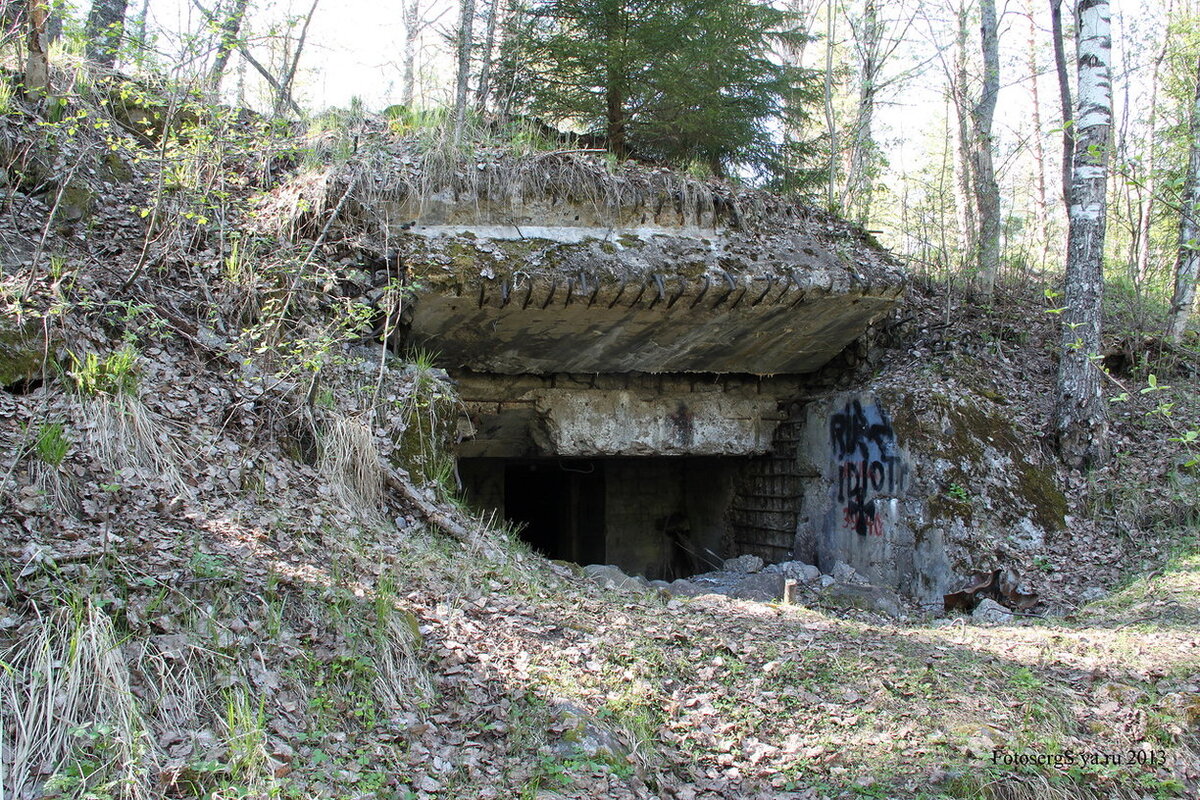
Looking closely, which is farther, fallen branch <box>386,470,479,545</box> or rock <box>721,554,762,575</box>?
rock <box>721,554,762,575</box>

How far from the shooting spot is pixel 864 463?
706 cm

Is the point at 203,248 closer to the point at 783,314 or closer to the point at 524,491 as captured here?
the point at 783,314

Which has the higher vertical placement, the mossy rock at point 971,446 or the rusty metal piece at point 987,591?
the mossy rock at point 971,446

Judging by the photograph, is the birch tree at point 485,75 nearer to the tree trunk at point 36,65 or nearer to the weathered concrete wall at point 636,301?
the weathered concrete wall at point 636,301

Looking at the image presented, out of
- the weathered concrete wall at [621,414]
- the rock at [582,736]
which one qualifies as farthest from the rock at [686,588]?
the rock at [582,736]

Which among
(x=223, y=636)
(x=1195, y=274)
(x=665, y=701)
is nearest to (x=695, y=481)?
(x=1195, y=274)

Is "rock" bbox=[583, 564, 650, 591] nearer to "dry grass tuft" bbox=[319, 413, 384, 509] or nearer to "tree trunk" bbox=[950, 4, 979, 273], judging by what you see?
"dry grass tuft" bbox=[319, 413, 384, 509]

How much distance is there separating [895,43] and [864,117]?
101 cm

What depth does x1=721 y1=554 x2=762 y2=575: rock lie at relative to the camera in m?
7.70

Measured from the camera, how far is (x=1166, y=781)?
3.02 m

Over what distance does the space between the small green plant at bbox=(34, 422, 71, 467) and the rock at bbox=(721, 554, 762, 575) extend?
559 centimetres

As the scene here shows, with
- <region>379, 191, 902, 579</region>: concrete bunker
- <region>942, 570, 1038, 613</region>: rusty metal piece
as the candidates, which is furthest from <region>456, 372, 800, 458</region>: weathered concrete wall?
<region>942, 570, 1038, 613</region>: rusty metal piece

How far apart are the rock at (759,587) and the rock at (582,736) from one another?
3.15 metres

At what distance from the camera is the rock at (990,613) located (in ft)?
17.2
